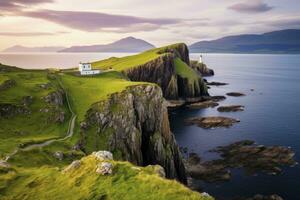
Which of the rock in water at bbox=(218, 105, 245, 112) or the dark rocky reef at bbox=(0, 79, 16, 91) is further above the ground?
the dark rocky reef at bbox=(0, 79, 16, 91)

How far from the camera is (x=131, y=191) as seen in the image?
27.8 meters

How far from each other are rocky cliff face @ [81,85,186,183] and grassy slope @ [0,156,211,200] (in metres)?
30.2

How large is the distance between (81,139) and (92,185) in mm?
37885

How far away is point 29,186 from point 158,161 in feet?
172

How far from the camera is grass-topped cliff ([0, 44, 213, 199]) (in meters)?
29.3

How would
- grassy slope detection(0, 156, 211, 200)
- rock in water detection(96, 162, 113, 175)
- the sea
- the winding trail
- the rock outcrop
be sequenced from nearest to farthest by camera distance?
grassy slope detection(0, 156, 211, 200)
rock in water detection(96, 162, 113, 175)
the winding trail
the rock outcrop
the sea

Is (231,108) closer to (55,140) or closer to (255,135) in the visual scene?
(255,135)

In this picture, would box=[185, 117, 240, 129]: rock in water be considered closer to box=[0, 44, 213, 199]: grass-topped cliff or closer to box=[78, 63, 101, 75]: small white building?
box=[0, 44, 213, 199]: grass-topped cliff

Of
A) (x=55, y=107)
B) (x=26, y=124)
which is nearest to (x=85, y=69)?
(x=55, y=107)

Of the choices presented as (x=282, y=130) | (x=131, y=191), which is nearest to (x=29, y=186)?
(x=131, y=191)

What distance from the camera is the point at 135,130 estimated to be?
263 ft

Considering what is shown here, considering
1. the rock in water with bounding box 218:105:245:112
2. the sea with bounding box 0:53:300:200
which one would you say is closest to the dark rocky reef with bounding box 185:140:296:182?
the sea with bounding box 0:53:300:200

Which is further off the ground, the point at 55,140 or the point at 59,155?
the point at 55,140

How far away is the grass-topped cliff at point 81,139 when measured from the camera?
29.3 metres
